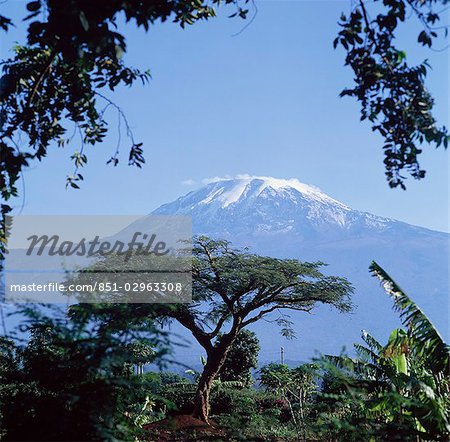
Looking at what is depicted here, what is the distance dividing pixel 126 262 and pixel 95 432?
35.7ft

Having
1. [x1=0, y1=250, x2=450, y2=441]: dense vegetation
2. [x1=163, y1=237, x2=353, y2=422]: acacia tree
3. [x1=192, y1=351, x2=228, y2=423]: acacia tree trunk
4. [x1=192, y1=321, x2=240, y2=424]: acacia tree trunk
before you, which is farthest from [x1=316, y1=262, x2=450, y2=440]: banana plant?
[x1=192, y1=351, x2=228, y2=423]: acacia tree trunk

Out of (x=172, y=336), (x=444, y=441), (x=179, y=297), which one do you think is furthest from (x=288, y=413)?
(x=172, y=336)

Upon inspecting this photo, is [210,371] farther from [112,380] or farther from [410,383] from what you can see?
[112,380]

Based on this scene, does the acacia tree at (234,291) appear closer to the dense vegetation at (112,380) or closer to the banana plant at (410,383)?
the dense vegetation at (112,380)

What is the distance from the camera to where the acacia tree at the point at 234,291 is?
49.1 ft

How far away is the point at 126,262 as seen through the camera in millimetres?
14969

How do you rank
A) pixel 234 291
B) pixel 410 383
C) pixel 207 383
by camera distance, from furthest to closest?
pixel 234 291
pixel 207 383
pixel 410 383

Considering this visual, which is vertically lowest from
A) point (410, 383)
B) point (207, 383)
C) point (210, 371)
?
point (207, 383)

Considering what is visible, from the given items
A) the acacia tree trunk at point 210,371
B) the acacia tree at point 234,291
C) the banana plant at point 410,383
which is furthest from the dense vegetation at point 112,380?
the acacia tree trunk at point 210,371

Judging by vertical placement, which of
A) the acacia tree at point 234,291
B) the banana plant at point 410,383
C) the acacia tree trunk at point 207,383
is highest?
the acacia tree at point 234,291

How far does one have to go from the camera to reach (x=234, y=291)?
15.2 metres

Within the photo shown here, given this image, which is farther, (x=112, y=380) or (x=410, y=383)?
(x=410, y=383)

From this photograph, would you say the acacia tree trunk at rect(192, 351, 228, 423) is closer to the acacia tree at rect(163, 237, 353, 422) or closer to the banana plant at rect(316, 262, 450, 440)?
the acacia tree at rect(163, 237, 353, 422)

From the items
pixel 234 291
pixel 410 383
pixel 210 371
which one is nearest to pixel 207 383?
pixel 210 371
